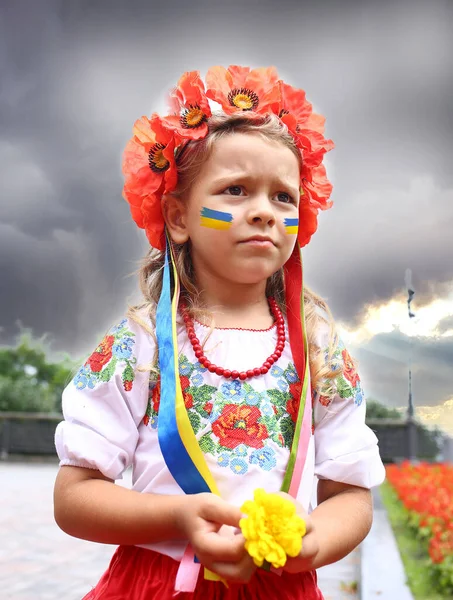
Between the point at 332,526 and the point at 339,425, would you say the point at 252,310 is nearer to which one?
the point at 339,425

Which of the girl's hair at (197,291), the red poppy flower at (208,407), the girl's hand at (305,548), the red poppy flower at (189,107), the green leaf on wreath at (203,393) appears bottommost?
the girl's hand at (305,548)

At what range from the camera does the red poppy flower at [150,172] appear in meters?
1.54

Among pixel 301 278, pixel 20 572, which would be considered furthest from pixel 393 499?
pixel 301 278

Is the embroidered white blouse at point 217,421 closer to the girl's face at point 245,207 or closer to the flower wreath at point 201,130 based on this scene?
the girl's face at point 245,207

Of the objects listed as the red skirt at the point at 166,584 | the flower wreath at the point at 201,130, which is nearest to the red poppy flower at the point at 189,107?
the flower wreath at the point at 201,130

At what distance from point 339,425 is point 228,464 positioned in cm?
27

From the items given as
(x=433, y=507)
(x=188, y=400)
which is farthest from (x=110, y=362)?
(x=433, y=507)

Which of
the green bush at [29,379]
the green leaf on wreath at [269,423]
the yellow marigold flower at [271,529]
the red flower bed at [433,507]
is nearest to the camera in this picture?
the yellow marigold flower at [271,529]

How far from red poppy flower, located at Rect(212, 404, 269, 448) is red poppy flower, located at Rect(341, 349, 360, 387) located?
24cm

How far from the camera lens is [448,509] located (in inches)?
165

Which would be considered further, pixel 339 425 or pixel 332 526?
pixel 339 425

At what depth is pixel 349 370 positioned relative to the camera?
Answer: 1497 mm

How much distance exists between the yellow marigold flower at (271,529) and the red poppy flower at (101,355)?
46 cm

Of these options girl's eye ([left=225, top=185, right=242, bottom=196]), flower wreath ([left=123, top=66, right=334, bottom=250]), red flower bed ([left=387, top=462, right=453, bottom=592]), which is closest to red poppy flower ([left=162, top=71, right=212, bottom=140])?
flower wreath ([left=123, top=66, right=334, bottom=250])
